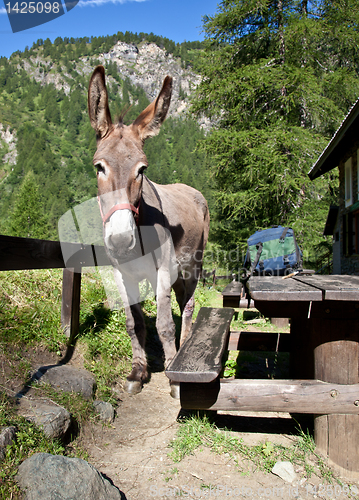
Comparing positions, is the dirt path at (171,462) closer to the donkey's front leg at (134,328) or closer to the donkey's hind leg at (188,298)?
the donkey's front leg at (134,328)

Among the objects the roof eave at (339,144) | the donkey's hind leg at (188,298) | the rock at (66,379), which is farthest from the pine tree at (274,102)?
the rock at (66,379)

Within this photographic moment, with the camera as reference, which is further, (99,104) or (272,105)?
(272,105)

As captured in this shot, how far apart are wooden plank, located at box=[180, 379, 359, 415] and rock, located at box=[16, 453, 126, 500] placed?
25.7 inches

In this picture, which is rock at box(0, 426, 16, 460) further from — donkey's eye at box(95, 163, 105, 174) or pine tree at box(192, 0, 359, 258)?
pine tree at box(192, 0, 359, 258)

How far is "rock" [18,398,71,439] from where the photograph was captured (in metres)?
2.08

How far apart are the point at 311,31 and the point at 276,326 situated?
1251 cm

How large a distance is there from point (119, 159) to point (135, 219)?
0.48 meters

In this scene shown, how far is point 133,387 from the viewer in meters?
3.17

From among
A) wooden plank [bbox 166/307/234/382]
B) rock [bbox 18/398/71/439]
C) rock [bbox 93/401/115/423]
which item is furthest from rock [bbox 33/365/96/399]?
wooden plank [bbox 166/307/234/382]

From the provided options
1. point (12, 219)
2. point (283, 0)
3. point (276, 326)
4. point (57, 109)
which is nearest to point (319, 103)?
point (283, 0)

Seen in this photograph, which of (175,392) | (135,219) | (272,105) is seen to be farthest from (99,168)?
(272,105)

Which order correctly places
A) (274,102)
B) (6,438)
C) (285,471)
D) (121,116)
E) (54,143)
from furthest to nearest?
(54,143) → (274,102) → (121,116) → (285,471) → (6,438)

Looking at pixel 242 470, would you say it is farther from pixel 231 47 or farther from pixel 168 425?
pixel 231 47

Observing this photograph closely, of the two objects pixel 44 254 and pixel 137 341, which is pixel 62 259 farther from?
pixel 137 341
